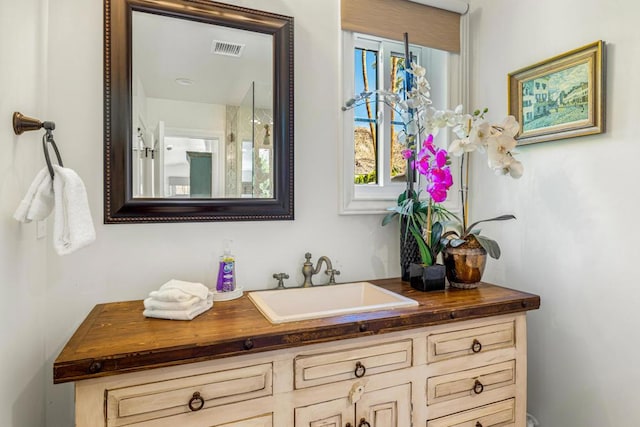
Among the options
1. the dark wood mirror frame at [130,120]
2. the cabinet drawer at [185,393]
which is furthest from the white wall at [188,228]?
the cabinet drawer at [185,393]

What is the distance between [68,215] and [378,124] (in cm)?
144

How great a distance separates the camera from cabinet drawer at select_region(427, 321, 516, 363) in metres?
1.25

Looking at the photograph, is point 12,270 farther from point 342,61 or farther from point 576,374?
point 576,374

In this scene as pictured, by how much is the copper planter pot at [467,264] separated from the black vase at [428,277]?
7 cm

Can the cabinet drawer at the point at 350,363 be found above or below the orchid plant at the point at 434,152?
below

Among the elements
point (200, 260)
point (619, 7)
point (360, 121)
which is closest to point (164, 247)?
point (200, 260)

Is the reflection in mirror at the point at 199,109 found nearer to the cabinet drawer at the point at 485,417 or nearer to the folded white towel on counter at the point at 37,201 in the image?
the folded white towel on counter at the point at 37,201

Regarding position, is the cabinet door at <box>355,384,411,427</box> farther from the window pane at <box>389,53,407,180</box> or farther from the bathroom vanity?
the window pane at <box>389,53,407,180</box>

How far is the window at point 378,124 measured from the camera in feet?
6.03

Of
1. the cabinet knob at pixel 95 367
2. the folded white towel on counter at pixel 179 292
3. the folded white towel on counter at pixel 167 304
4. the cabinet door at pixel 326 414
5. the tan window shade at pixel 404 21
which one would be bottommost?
the cabinet door at pixel 326 414

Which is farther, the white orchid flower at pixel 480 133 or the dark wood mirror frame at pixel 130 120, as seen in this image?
the white orchid flower at pixel 480 133

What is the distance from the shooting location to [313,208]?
1678mm

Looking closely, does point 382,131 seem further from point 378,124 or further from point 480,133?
point 480,133

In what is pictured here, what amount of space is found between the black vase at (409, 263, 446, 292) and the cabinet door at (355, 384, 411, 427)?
43cm
